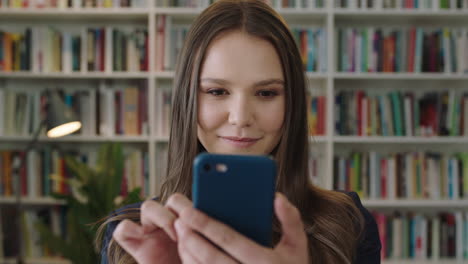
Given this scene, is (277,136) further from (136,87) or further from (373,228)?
(136,87)

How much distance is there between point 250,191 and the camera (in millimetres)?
479

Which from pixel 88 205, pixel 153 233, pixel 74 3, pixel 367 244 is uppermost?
pixel 74 3

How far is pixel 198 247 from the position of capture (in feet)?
1.47

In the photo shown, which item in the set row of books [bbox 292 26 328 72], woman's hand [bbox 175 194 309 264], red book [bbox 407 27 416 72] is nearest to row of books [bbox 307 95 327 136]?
row of books [bbox 292 26 328 72]

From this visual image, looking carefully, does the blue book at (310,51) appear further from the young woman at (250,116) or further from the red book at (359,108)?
the young woman at (250,116)

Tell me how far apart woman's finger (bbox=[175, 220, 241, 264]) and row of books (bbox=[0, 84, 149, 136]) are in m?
2.01

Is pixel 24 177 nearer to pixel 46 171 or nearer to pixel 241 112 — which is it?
pixel 46 171

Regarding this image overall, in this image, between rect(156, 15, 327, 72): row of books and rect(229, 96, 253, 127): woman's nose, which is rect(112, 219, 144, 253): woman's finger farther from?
rect(156, 15, 327, 72): row of books

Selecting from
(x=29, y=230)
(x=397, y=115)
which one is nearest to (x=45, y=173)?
(x=29, y=230)

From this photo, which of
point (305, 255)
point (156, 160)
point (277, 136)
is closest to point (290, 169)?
point (277, 136)

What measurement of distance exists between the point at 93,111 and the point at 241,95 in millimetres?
1908

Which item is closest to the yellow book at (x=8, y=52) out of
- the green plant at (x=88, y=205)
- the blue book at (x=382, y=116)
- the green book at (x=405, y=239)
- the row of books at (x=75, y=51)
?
the row of books at (x=75, y=51)

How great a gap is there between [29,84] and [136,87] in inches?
30.9

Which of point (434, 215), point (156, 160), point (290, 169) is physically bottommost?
point (434, 215)
